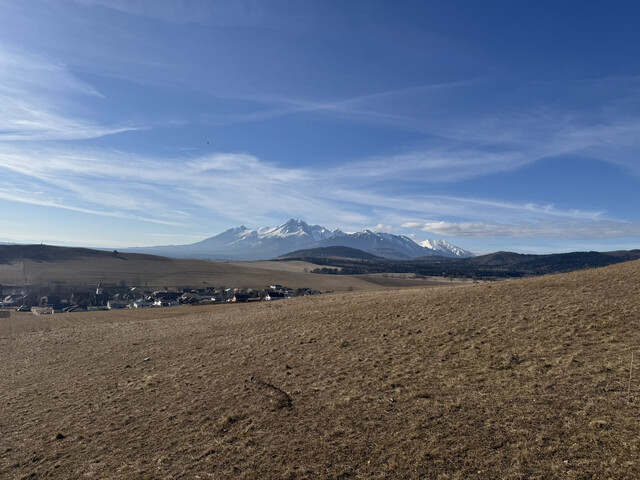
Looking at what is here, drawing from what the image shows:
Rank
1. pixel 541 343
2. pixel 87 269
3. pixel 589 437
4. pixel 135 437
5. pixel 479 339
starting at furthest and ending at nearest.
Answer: pixel 87 269 → pixel 479 339 → pixel 541 343 → pixel 135 437 → pixel 589 437

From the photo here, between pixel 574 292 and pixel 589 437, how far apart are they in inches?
714

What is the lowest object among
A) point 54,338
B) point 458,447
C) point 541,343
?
point 54,338

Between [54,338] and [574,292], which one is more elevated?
[574,292]

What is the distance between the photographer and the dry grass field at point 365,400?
8.27m

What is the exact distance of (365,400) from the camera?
468 inches

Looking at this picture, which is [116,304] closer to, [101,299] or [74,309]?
[74,309]

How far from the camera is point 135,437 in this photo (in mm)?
11266

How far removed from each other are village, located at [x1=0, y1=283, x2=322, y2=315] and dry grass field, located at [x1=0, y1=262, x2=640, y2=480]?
147ft

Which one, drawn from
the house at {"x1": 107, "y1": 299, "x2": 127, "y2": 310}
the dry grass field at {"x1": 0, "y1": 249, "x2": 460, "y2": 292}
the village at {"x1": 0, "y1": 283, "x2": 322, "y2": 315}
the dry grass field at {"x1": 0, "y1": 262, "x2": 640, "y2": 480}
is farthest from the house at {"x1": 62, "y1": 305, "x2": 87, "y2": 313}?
→ the dry grass field at {"x1": 0, "y1": 262, "x2": 640, "y2": 480}

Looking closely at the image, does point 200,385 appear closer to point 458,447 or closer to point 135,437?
point 135,437

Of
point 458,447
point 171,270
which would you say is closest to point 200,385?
point 458,447

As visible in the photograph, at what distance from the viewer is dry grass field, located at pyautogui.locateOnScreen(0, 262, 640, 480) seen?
827 centimetres

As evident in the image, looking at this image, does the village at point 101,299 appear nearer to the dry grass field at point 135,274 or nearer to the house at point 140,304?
the house at point 140,304

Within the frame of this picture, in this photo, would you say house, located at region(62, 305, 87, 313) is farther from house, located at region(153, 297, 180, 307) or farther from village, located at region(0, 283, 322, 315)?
house, located at region(153, 297, 180, 307)
